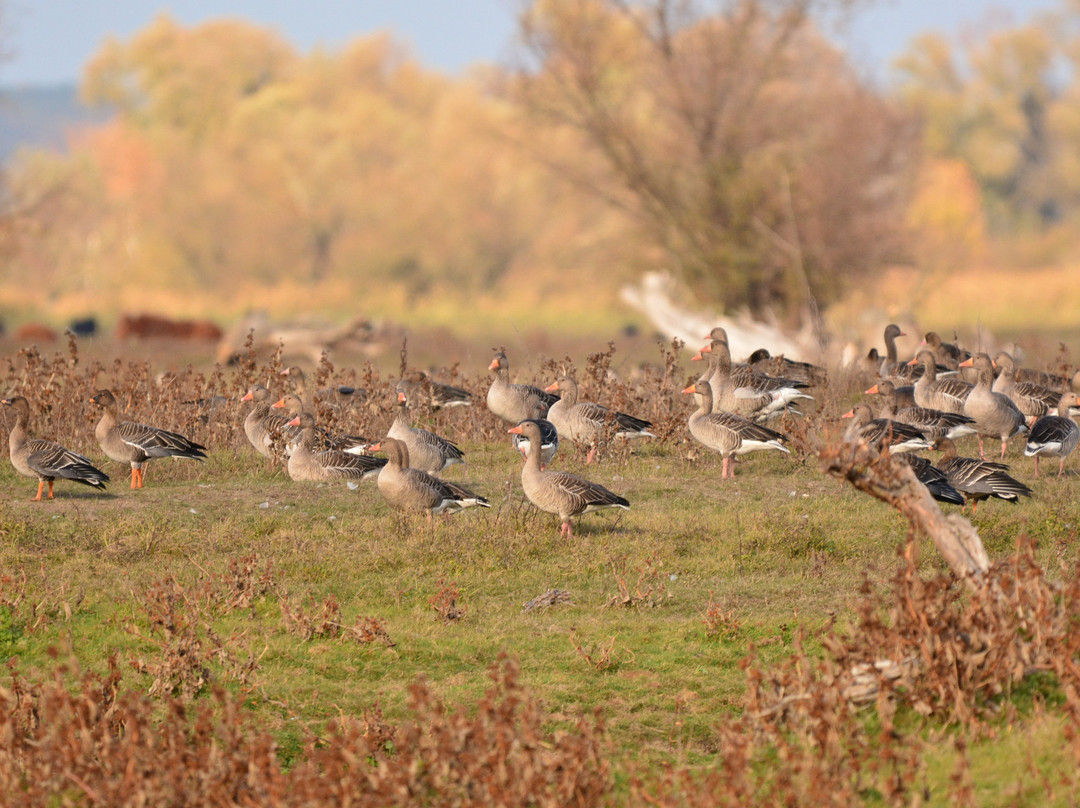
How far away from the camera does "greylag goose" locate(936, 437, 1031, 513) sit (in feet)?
40.5

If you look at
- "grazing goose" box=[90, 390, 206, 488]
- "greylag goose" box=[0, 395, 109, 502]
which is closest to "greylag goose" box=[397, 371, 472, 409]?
"grazing goose" box=[90, 390, 206, 488]

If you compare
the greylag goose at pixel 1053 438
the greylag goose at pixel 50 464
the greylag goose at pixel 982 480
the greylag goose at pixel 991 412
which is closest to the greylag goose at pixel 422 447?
the greylag goose at pixel 50 464

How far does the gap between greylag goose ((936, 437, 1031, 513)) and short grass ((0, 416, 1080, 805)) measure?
12.6 inches

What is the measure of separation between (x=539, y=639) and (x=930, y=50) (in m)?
92.7

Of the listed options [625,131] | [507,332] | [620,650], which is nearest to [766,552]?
[620,650]

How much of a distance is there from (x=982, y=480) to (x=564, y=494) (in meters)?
4.18

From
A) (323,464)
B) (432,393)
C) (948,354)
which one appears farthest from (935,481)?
(948,354)

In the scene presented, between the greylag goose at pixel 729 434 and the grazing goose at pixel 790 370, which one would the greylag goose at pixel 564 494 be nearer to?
the greylag goose at pixel 729 434

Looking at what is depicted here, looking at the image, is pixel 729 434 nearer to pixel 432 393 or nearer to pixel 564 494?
pixel 564 494

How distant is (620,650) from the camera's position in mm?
9672

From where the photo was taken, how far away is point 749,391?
1725 centimetres

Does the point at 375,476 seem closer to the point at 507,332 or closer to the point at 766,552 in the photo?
the point at 766,552

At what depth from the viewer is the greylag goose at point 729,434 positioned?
48.8 ft

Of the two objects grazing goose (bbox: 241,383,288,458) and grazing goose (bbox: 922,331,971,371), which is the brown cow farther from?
grazing goose (bbox: 922,331,971,371)
